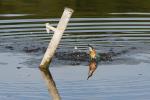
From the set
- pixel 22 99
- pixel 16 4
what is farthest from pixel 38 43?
pixel 16 4

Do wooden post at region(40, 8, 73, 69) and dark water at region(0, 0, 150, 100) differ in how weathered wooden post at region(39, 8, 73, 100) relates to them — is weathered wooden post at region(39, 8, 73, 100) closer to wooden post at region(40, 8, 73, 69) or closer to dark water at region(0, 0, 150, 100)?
wooden post at region(40, 8, 73, 69)

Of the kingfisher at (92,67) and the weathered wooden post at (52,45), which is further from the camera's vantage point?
the kingfisher at (92,67)

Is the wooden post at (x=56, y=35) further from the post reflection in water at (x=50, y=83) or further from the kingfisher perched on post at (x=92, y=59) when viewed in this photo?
the kingfisher perched on post at (x=92, y=59)

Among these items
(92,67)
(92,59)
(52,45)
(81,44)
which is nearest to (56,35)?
(52,45)

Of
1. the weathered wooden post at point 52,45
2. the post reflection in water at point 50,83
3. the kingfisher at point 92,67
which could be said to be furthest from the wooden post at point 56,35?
the kingfisher at point 92,67

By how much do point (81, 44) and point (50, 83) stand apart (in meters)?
4.96

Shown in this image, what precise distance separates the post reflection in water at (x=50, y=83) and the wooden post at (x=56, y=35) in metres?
0.30

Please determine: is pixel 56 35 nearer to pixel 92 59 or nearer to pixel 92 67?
pixel 92 67

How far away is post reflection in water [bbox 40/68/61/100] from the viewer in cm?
1794

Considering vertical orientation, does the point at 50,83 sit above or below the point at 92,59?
above

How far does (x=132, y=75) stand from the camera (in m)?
19.7

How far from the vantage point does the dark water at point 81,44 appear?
18.2 meters

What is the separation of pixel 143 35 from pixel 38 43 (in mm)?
Result: 3987

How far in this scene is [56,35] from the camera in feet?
65.4
